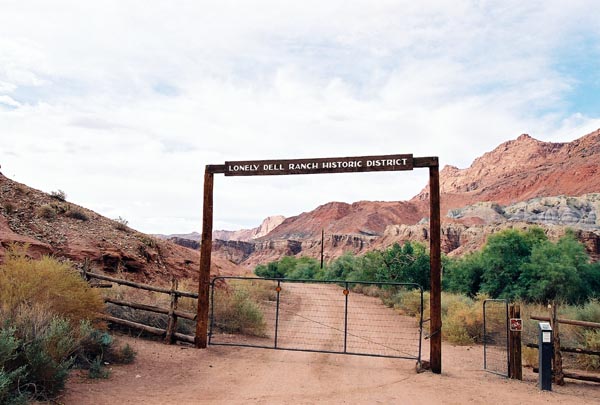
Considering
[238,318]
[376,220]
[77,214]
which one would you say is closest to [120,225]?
[77,214]

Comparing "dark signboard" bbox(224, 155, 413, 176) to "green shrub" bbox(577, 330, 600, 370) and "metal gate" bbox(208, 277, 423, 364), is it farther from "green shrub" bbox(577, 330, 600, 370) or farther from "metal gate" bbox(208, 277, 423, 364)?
"green shrub" bbox(577, 330, 600, 370)

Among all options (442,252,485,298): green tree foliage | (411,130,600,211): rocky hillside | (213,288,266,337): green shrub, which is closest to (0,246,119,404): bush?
(213,288,266,337): green shrub

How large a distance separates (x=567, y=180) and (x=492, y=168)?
49682mm

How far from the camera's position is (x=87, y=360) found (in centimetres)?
859

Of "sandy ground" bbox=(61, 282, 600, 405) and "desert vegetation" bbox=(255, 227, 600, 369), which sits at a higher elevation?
"desert vegetation" bbox=(255, 227, 600, 369)

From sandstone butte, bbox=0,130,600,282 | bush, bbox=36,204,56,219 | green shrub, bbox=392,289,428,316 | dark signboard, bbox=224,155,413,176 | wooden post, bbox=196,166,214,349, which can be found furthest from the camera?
green shrub, bbox=392,289,428,316

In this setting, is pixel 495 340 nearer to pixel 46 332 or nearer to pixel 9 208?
pixel 46 332

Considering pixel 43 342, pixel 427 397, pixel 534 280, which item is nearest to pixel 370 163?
pixel 427 397

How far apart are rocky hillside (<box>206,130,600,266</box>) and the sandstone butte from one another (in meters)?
0.24

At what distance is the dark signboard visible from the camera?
1077 centimetres

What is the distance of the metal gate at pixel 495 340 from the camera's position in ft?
36.2

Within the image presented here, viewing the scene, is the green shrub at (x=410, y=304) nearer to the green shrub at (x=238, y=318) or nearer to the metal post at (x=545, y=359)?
the green shrub at (x=238, y=318)

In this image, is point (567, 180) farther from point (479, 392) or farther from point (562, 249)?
point (479, 392)

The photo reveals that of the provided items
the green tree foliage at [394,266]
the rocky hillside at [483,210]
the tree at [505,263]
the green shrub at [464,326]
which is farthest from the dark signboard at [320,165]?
the rocky hillside at [483,210]
